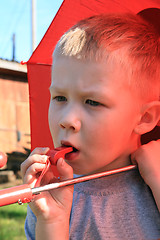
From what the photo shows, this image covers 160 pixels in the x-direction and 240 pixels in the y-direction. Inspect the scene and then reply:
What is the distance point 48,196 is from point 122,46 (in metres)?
0.51

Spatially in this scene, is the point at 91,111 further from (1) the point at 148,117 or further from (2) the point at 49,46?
(2) the point at 49,46

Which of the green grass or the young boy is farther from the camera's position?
the green grass

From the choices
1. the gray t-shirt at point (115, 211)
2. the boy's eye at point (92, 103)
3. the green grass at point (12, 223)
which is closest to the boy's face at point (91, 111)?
the boy's eye at point (92, 103)

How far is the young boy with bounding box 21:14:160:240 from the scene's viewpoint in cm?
94

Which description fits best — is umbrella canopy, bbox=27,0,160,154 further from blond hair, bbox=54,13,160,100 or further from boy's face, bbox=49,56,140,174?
boy's face, bbox=49,56,140,174

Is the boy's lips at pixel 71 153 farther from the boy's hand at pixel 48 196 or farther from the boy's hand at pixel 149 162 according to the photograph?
the boy's hand at pixel 149 162

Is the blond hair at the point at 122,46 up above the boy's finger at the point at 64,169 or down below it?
above

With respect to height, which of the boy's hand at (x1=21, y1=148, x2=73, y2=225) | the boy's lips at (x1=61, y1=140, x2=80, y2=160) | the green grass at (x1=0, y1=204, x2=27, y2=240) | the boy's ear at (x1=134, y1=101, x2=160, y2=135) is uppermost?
the boy's ear at (x1=134, y1=101, x2=160, y2=135)

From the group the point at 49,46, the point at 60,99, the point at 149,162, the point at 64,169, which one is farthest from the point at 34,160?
the point at 49,46

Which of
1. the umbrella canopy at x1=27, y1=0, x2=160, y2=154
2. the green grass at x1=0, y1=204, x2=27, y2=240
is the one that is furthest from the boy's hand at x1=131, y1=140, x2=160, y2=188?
the green grass at x1=0, y1=204, x2=27, y2=240

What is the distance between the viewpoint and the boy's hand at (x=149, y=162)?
100 cm

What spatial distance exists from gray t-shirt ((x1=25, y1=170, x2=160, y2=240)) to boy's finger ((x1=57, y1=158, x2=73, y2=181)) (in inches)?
6.7

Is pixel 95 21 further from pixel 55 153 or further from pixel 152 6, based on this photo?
pixel 55 153

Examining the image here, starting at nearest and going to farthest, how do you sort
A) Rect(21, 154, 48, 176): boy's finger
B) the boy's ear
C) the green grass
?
Rect(21, 154, 48, 176): boy's finger, the boy's ear, the green grass
